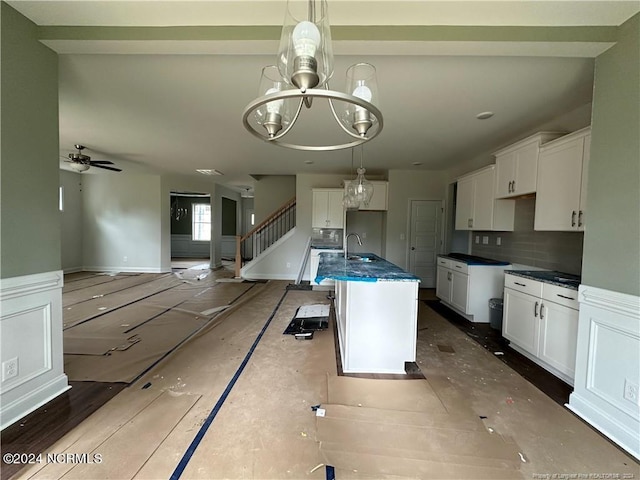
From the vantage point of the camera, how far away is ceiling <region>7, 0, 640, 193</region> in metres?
1.75

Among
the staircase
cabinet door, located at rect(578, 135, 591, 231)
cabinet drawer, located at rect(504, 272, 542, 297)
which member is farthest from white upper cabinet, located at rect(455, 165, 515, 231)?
the staircase

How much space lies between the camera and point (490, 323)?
382cm

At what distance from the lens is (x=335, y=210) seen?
6.34 metres

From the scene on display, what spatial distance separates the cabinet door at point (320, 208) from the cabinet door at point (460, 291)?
305cm

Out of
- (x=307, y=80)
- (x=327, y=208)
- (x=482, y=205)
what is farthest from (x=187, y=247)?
(x=307, y=80)

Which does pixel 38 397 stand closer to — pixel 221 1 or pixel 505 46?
pixel 221 1

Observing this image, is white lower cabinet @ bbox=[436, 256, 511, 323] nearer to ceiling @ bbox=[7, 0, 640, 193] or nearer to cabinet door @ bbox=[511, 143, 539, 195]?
cabinet door @ bbox=[511, 143, 539, 195]

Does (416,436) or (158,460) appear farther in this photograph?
(416,436)

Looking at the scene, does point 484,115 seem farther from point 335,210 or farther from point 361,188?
point 335,210

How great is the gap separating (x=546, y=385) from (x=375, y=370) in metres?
1.49

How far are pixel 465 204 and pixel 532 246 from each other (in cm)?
133

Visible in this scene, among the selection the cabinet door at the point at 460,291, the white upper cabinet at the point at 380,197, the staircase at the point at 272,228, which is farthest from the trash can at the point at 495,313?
the staircase at the point at 272,228

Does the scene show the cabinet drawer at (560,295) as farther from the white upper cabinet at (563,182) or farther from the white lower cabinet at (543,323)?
the white upper cabinet at (563,182)

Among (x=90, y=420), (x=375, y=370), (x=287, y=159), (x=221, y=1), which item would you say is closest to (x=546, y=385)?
(x=375, y=370)
